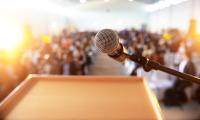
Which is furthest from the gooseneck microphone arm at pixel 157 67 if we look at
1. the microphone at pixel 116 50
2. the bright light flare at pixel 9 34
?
the bright light flare at pixel 9 34

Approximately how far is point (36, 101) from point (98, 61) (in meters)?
8.12

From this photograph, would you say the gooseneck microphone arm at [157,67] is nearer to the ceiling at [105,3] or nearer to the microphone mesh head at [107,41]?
the microphone mesh head at [107,41]

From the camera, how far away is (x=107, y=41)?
24.3 inches

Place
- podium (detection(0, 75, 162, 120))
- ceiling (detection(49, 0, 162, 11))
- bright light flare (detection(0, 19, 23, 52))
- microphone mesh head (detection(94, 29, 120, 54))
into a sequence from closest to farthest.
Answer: microphone mesh head (detection(94, 29, 120, 54)) < podium (detection(0, 75, 162, 120)) < bright light flare (detection(0, 19, 23, 52)) < ceiling (detection(49, 0, 162, 11))

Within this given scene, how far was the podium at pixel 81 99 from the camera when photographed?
3.06 ft

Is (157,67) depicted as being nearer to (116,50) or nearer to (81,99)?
(116,50)

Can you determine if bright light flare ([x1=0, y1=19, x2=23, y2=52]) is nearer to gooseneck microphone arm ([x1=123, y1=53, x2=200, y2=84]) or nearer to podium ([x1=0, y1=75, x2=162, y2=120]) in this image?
podium ([x1=0, y1=75, x2=162, y2=120])

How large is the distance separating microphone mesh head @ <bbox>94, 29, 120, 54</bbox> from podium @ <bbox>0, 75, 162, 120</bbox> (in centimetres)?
36

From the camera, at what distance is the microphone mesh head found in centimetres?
61

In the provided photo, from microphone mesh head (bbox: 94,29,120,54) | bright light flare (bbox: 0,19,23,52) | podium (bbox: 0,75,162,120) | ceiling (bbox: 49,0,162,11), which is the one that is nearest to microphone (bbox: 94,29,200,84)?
microphone mesh head (bbox: 94,29,120,54)

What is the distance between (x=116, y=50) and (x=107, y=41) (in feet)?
0.10

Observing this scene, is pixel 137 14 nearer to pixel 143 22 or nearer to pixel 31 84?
pixel 143 22

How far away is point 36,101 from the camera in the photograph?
1.08 meters

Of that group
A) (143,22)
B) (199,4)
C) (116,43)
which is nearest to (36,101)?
(116,43)
